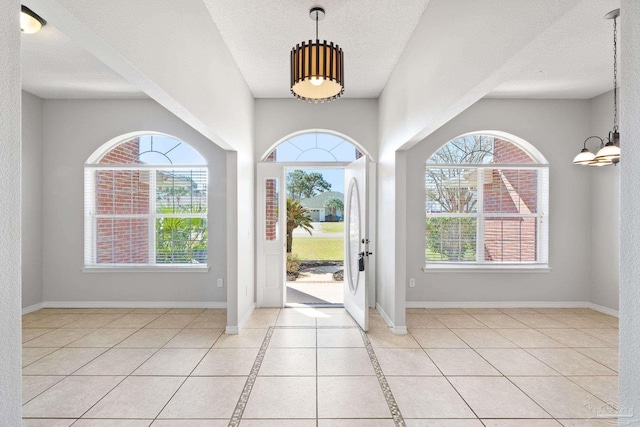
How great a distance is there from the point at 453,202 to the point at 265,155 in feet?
9.60

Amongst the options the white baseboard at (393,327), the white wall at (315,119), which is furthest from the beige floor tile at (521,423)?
the white wall at (315,119)

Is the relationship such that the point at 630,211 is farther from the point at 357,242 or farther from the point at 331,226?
the point at 331,226

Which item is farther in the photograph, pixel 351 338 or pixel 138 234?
pixel 138 234

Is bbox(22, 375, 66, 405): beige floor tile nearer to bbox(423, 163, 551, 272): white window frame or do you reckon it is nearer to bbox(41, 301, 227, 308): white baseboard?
bbox(41, 301, 227, 308): white baseboard

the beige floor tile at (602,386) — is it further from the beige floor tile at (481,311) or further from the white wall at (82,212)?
the white wall at (82,212)

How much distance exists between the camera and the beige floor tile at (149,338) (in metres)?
3.49

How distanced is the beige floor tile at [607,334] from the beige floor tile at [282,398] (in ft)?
10.7

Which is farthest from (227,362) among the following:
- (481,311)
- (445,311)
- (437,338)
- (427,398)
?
(481,311)

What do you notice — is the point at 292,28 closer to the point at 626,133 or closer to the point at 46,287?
the point at 626,133

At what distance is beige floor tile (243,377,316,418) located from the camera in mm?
2305

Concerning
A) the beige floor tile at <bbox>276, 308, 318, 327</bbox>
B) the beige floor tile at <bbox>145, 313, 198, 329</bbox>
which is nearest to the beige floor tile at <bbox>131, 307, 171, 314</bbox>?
the beige floor tile at <bbox>145, 313, 198, 329</bbox>

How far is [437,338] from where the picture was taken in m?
3.67

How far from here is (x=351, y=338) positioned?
3693mm

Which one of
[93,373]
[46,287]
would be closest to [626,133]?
[93,373]
